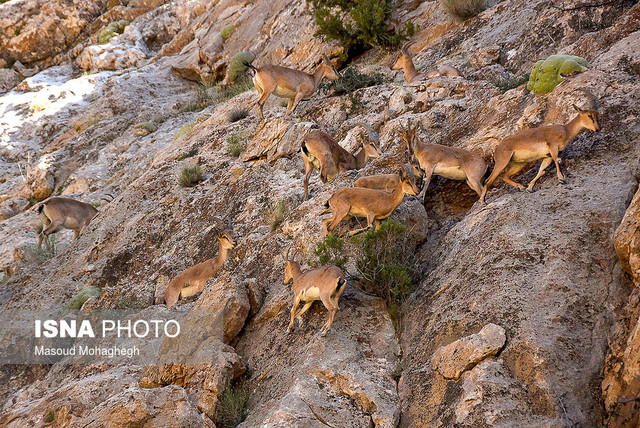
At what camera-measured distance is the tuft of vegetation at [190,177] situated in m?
14.0

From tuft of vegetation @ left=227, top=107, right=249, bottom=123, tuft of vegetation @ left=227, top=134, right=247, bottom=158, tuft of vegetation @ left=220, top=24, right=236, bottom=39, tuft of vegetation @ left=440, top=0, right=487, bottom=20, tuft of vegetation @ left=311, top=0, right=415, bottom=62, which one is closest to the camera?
tuft of vegetation @ left=227, top=134, right=247, bottom=158

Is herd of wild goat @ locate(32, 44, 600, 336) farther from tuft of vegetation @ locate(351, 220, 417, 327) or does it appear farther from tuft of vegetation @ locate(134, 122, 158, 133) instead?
tuft of vegetation @ locate(134, 122, 158, 133)

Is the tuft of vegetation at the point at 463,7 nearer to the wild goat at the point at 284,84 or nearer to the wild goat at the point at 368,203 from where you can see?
the wild goat at the point at 284,84

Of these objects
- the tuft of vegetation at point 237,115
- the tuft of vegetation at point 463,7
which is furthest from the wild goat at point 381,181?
the tuft of vegetation at point 463,7

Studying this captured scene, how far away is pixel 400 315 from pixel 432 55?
10.2 metres

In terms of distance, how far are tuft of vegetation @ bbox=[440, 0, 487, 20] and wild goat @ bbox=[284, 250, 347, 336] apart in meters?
10.5

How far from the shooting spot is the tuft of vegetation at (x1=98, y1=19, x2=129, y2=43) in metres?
29.2

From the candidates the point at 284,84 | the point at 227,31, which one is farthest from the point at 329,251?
the point at 227,31

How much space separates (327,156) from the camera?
37.3ft

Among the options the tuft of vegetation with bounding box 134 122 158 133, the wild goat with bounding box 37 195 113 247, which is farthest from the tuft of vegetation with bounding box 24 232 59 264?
the tuft of vegetation with bounding box 134 122 158 133

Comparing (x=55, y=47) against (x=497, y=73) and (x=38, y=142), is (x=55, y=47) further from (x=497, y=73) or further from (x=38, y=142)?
(x=497, y=73)

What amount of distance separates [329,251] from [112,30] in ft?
81.0

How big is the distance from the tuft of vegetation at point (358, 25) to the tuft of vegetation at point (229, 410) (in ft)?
40.7

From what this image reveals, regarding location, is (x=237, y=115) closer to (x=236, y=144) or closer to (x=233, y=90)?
(x=236, y=144)
